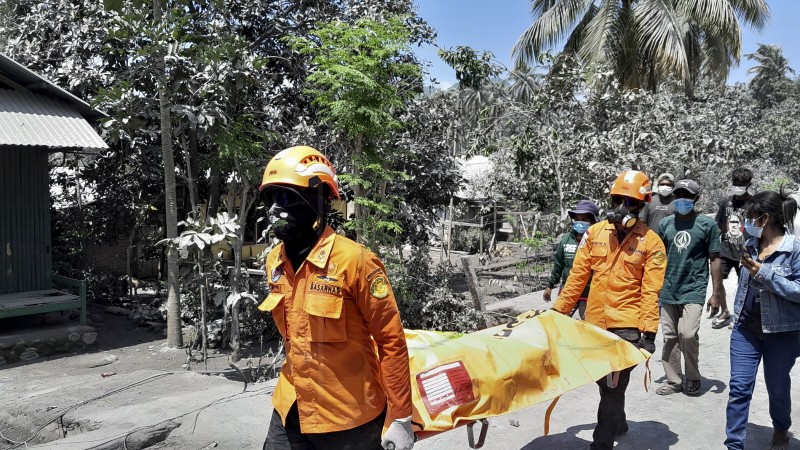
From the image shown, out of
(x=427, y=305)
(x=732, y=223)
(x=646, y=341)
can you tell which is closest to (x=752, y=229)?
(x=732, y=223)

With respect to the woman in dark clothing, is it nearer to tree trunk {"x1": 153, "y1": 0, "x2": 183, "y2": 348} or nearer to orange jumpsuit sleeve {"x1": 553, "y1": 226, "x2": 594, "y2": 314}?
orange jumpsuit sleeve {"x1": 553, "y1": 226, "x2": 594, "y2": 314}

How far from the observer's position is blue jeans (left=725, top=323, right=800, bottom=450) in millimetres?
3949

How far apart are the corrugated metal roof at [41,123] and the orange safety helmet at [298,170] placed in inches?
280

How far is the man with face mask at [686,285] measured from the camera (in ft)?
18.0

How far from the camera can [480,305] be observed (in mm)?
8680

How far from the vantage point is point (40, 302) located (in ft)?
30.2

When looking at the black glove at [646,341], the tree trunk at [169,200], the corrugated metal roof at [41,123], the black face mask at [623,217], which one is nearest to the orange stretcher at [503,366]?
the black glove at [646,341]

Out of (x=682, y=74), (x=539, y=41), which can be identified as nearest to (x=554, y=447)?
(x=682, y=74)

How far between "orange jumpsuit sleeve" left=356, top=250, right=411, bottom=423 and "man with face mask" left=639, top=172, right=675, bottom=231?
198 inches

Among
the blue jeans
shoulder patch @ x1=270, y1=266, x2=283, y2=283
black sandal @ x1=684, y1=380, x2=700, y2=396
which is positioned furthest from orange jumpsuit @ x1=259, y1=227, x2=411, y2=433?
black sandal @ x1=684, y1=380, x2=700, y2=396

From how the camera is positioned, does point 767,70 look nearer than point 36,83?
No

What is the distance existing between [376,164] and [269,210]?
606cm

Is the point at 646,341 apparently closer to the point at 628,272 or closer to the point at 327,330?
the point at 628,272

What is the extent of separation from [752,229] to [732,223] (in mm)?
334
